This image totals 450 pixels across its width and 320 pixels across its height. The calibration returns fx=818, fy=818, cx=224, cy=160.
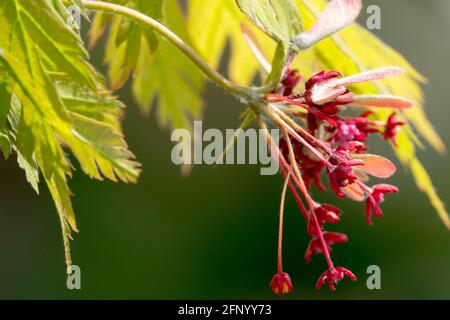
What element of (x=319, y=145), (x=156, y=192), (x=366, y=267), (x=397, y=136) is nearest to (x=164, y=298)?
(x=156, y=192)

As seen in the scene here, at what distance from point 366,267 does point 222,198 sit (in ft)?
1.87

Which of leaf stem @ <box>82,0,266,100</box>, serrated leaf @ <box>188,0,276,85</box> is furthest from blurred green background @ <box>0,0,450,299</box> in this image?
leaf stem @ <box>82,0,266,100</box>

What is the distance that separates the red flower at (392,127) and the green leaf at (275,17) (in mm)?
199

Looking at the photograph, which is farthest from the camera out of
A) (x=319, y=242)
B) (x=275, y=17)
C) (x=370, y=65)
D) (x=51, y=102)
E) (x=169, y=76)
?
(x=169, y=76)

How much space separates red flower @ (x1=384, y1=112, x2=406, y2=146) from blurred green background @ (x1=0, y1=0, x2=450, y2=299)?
76.0 inches

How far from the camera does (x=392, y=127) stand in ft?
2.91

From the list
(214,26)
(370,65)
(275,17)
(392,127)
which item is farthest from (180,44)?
(214,26)

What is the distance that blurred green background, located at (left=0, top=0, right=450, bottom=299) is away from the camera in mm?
2867

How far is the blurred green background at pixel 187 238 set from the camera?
2.87m

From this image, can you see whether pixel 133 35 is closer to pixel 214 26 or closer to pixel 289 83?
pixel 289 83

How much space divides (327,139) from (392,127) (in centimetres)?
13

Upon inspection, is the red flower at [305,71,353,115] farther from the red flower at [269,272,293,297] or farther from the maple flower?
the red flower at [269,272,293,297]

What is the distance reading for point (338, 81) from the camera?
27.1 inches

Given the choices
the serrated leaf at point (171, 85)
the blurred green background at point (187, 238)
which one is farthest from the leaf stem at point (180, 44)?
the blurred green background at point (187, 238)
